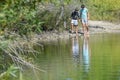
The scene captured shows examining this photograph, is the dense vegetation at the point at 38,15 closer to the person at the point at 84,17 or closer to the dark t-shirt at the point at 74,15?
the dark t-shirt at the point at 74,15

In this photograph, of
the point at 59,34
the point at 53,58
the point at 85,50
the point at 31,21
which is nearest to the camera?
the point at 31,21

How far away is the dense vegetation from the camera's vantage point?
9867 mm

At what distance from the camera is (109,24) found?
3997 centimetres

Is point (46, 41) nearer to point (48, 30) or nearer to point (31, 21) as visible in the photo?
point (48, 30)

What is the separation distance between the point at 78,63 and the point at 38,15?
11.0 m

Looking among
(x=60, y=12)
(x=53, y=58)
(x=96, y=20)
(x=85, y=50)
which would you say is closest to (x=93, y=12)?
(x=96, y=20)

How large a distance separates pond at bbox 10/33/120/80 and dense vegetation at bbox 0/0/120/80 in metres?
0.90

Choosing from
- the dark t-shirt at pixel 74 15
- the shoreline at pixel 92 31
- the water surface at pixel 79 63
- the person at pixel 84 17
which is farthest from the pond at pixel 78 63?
the dark t-shirt at pixel 74 15

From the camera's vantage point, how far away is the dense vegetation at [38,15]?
9.87m

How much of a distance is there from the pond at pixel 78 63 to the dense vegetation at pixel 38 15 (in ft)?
2.97

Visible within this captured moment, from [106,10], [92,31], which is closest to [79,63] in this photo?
[92,31]

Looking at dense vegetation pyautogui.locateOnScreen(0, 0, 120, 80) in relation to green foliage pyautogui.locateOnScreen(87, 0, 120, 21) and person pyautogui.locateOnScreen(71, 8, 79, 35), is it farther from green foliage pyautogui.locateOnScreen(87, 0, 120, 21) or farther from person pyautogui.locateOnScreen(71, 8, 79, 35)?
person pyautogui.locateOnScreen(71, 8, 79, 35)

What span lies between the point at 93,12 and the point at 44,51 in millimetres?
22042

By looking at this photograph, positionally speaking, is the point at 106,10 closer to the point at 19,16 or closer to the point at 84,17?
the point at 84,17
